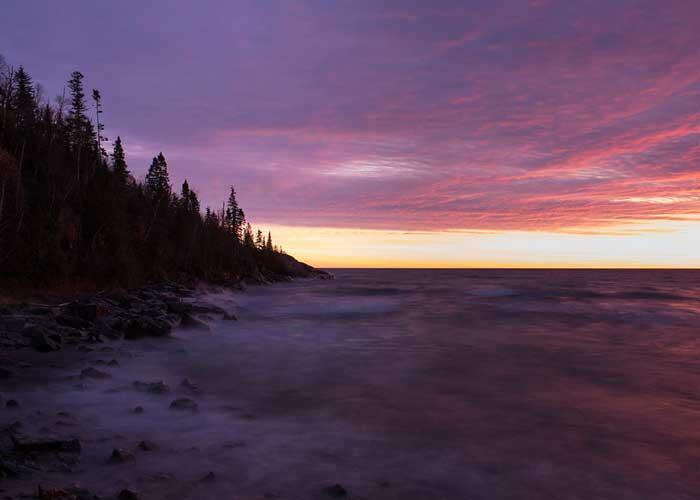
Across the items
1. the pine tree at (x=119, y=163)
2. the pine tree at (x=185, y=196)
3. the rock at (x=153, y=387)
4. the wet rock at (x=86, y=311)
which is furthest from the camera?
the pine tree at (x=185, y=196)

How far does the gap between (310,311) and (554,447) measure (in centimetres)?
2431

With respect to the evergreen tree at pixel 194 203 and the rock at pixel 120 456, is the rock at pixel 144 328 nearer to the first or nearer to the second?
the rock at pixel 120 456

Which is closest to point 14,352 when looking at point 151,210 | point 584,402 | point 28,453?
point 28,453

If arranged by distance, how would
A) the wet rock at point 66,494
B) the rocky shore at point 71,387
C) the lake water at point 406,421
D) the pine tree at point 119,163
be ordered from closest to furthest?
1. the wet rock at point 66,494
2. the rocky shore at point 71,387
3. the lake water at point 406,421
4. the pine tree at point 119,163

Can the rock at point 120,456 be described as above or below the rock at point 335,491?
above

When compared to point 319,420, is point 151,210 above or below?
above

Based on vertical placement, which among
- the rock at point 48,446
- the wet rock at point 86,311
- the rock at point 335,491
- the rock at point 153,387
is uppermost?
the wet rock at point 86,311

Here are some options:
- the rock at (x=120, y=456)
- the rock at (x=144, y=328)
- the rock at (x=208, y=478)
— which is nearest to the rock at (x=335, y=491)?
the rock at (x=208, y=478)

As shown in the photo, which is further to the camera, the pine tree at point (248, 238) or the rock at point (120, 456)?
the pine tree at point (248, 238)

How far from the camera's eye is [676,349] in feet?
55.6

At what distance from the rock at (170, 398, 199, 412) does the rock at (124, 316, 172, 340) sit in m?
8.04

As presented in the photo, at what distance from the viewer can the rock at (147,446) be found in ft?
20.4

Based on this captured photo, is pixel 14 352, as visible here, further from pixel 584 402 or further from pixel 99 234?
pixel 99 234

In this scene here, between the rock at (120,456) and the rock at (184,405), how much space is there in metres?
2.43
